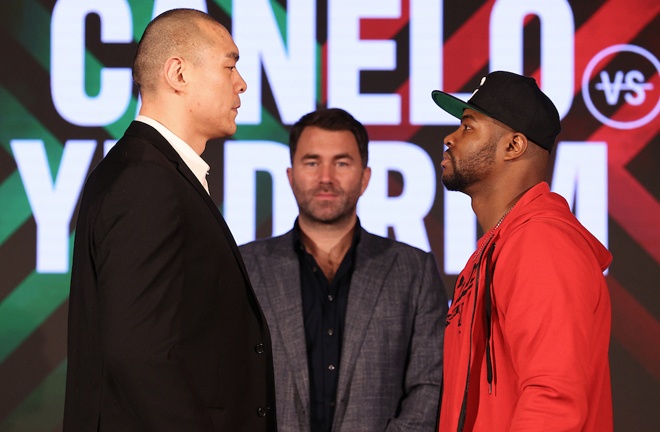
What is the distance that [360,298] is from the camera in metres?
3.14

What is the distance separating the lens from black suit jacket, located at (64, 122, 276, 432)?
185 centimetres

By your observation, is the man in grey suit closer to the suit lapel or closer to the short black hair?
the short black hair

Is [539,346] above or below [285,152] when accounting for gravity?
below

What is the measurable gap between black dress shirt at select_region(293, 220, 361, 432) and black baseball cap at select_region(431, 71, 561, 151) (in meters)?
0.96

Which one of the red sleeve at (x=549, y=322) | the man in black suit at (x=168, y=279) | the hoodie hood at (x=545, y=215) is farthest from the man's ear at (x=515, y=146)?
the man in black suit at (x=168, y=279)

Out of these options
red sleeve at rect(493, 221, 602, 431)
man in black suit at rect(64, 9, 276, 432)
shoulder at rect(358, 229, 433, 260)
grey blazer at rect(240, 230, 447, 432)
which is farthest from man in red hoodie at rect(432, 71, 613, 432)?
shoulder at rect(358, 229, 433, 260)

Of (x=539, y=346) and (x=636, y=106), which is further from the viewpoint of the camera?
(x=636, y=106)

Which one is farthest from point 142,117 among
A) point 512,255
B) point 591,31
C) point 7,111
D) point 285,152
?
point 591,31

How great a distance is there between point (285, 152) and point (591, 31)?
1556 millimetres

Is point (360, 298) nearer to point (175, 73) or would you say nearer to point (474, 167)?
point (474, 167)

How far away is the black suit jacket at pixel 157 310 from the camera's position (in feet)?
6.07

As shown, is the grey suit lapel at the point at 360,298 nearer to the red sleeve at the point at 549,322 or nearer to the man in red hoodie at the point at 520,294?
the man in red hoodie at the point at 520,294

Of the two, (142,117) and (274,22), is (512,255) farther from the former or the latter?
(274,22)

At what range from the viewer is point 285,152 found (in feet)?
14.3
